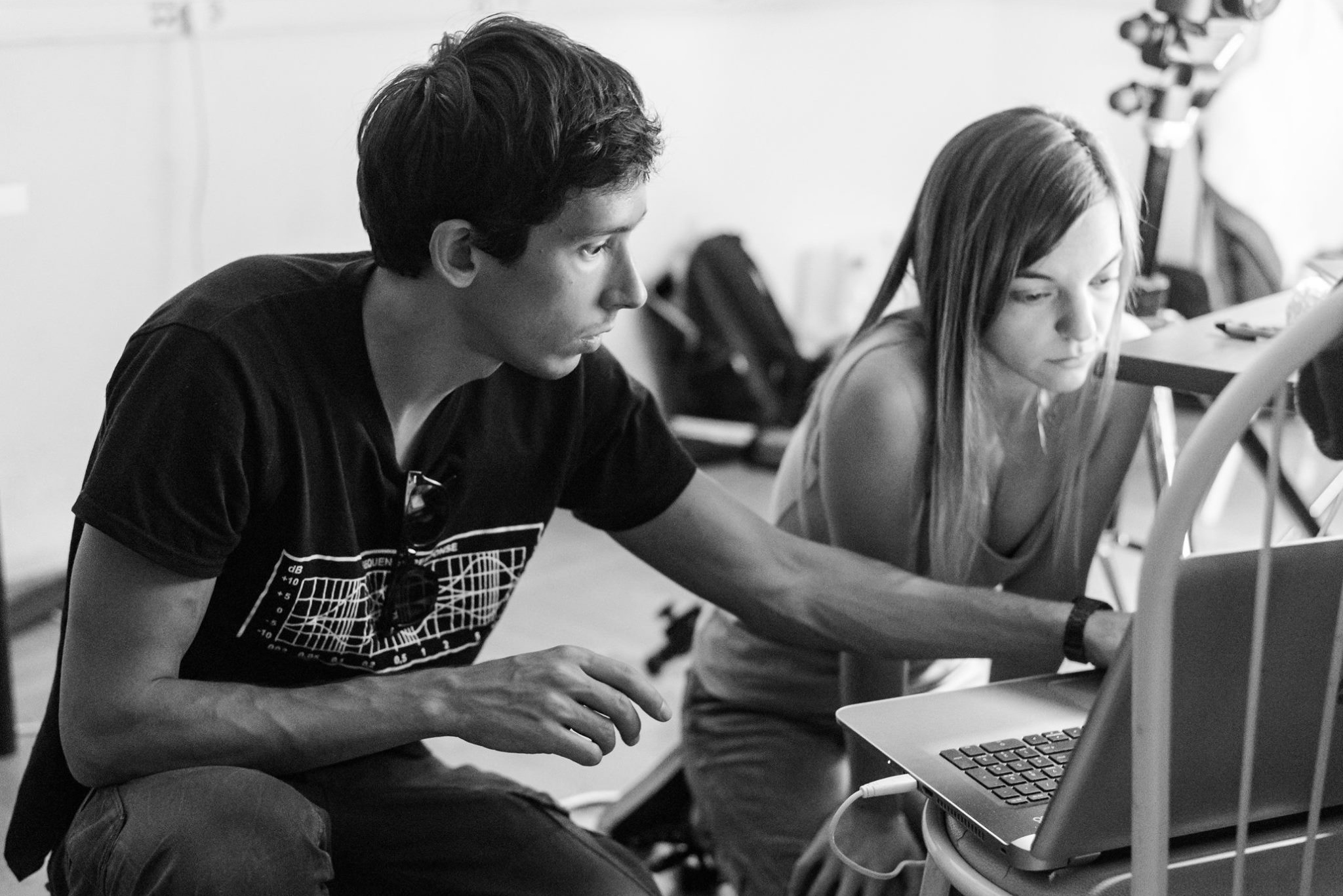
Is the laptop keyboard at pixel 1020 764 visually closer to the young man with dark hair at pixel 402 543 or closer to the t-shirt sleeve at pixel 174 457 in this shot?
the young man with dark hair at pixel 402 543

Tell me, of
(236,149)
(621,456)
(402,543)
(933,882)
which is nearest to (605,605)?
(236,149)

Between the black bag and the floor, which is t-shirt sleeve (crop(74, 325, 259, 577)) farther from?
the black bag

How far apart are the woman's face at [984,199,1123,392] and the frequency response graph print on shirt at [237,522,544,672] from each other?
0.50 m

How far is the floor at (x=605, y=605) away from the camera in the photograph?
7.38ft

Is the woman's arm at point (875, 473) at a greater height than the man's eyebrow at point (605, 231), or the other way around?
the man's eyebrow at point (605, 231)

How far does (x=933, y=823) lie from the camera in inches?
39.5

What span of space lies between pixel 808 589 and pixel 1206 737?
1.78 ft

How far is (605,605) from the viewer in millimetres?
2891

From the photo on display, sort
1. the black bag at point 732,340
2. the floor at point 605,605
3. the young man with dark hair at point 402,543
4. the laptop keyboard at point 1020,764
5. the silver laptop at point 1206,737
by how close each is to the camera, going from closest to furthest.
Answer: the silver laptop at point 1206,737 < the laptop keyboard at point 1020,764 < the young man with dark hair at point 402,543 < the floor at point 605,605 < the black bag at point 732,340

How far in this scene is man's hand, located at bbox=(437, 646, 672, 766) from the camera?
107cm

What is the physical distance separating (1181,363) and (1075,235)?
162 millimetres

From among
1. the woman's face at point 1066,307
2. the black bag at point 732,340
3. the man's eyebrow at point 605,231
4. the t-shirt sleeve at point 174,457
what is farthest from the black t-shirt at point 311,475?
the black bag at point 732,340

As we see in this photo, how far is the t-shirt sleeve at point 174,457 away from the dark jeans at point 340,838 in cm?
18

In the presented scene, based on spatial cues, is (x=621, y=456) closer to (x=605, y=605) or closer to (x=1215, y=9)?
(x=1215, y=9)
